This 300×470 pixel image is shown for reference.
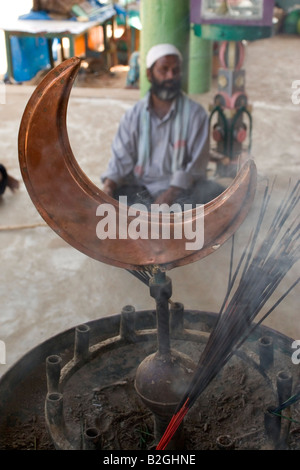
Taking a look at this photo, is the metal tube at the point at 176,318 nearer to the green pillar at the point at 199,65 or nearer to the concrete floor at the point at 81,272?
the concrete floor at the point at 81,272

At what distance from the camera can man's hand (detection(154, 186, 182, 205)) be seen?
304 centimetres

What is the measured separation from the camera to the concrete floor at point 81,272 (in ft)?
8.36

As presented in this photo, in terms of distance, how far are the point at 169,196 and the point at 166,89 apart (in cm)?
59

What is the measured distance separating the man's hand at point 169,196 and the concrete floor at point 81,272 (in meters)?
0.36

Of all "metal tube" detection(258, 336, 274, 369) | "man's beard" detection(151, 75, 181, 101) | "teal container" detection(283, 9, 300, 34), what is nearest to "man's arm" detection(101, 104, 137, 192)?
"man's beard" detection(151, 75, 181, 101)

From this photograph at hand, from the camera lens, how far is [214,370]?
1.22 m

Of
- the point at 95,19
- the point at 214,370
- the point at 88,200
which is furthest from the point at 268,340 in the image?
the point at 95,19

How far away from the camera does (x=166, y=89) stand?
313 centimetres

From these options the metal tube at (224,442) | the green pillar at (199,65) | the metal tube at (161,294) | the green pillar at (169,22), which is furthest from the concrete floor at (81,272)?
the green pillar at (199,65)

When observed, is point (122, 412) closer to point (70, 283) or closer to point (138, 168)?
point (70, 283)

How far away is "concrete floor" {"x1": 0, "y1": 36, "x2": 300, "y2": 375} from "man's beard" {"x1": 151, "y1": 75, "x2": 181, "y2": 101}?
679 millimetres

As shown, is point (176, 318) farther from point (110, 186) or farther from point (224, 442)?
point (110, 186)

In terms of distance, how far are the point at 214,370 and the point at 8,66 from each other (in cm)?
769
